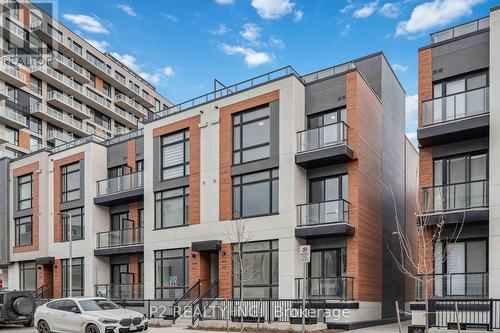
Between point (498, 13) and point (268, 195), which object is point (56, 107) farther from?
point (498, 13)

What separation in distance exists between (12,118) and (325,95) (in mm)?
39600

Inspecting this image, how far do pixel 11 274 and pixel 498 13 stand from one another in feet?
108

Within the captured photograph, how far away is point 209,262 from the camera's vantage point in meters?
24.6

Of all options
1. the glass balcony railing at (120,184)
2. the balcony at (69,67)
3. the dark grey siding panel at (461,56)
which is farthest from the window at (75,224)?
the balcony at (69,67)

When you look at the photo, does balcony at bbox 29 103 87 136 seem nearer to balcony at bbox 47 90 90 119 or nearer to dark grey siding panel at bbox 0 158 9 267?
balcony at bbox 47 90 90 119

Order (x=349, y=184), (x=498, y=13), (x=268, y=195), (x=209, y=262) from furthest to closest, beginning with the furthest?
(x=209, y=262), (x=268, y=195), (x=349, y=184), (x=498, y=13)

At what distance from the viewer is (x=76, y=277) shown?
30.8m

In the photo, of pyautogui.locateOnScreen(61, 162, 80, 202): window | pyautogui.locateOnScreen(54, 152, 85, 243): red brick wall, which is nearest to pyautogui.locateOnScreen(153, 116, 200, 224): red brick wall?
pyautogui.locateOnScreen(54, 152, 85, 243): red brick wall

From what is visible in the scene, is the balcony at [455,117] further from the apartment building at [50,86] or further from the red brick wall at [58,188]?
the apartment building at [50,86]

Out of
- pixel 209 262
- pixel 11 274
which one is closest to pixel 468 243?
pixel 209 262

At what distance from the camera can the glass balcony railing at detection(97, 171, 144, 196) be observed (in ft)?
93.2

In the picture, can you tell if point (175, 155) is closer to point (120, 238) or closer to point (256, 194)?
point (256, 194)

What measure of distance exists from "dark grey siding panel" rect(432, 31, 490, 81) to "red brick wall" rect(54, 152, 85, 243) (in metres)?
21.5

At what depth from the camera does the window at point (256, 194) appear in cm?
2200
